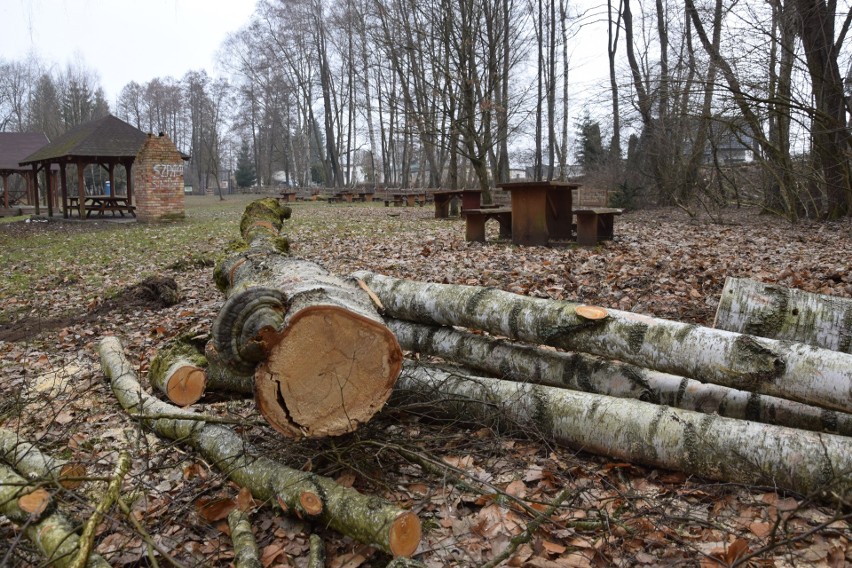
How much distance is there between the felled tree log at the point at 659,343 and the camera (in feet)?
9.39

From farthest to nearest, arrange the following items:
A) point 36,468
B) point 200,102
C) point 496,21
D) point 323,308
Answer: point 200,102 < point 496,21 < point 36,468 < point 323,308

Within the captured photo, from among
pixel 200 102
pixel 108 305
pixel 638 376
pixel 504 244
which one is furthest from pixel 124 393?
pixel 200 102

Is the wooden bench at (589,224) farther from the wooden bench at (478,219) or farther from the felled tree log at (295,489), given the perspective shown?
the felled tree log at (295,489)

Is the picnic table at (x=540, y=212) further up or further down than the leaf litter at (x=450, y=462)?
further up

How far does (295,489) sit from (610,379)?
1863 mm

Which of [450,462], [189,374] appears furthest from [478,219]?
[450,462]

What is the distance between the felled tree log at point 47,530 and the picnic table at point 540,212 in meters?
8.05

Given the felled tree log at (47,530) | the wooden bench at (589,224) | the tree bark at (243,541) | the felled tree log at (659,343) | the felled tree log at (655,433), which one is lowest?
the tree bark at (243,541)

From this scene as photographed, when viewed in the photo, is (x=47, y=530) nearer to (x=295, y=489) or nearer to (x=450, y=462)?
(x=295, y=489)

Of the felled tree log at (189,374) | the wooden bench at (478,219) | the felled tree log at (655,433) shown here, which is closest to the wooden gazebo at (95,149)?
the wooden bench at (478,219)

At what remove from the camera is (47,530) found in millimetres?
2441

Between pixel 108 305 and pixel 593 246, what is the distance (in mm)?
6870

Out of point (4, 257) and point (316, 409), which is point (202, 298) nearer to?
point (316, 409)

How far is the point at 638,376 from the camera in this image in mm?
3506
